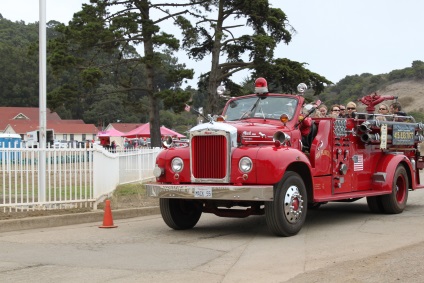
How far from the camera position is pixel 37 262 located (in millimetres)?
7516

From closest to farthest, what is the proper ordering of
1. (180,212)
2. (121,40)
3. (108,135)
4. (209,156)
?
1. (209,156)
2. (180,212)
3. (121,40)
4. (108,135)

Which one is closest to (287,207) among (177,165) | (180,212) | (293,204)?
(293,204)

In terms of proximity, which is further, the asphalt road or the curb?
the curb

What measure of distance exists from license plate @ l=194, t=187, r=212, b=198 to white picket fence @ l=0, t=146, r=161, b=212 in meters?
3.47

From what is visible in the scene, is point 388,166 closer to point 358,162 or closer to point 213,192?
point 358,162

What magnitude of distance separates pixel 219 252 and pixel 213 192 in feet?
3.94

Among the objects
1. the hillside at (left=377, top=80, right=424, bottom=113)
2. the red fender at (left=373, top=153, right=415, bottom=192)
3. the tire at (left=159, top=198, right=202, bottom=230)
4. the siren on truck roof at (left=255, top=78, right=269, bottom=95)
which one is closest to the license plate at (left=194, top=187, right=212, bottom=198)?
the tire at (left=159, top=198, right=202, bottom=230)

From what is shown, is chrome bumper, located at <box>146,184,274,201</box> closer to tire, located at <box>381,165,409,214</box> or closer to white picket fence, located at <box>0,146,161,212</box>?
white picket fence, located at <box>0,146,161,212</box>

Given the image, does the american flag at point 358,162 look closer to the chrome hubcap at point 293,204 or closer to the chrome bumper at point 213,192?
the chrome hubcap at point 293,204

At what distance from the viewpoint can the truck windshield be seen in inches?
423

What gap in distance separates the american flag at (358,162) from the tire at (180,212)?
10.6ft

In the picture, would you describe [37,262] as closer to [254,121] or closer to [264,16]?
[254,121]

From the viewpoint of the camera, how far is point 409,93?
221ft

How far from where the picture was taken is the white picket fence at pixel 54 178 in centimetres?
1099
